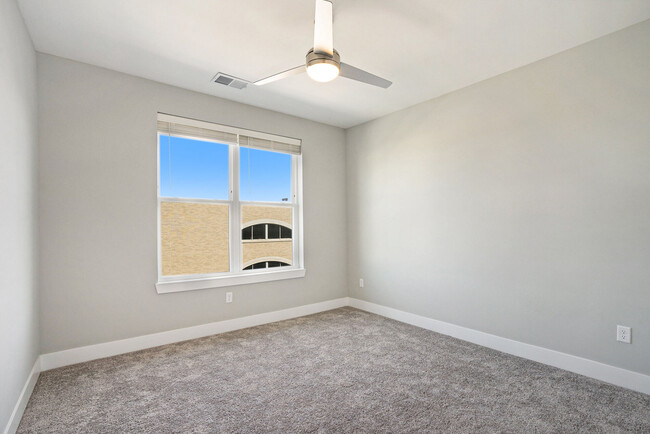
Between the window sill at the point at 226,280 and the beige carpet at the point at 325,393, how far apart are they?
1.86 feet

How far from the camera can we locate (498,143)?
10.5ft

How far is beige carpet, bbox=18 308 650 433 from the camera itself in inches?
77.3

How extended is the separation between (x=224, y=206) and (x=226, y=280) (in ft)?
2.81

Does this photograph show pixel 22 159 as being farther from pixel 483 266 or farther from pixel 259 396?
pixel 483 266

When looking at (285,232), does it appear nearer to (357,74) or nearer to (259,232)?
(259,232)

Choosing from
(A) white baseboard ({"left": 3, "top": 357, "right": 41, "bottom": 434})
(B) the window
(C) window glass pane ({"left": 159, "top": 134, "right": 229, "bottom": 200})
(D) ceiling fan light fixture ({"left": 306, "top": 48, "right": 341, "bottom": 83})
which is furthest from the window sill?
(D) ceiling fan light fixture ({"left": 306, "top": 48, "right": 341, "bottom": 83})

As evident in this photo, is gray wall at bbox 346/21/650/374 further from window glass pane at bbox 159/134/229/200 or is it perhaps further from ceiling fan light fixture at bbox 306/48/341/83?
window glass pane at bbox 159/134/229/200

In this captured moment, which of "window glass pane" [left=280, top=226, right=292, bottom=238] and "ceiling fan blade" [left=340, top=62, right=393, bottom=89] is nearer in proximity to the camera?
"ceiling fan blade" [left=340, top=62, right=393, bottom=89]

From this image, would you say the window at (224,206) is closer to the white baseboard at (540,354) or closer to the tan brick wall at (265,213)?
the tan brick wall at (265,213)

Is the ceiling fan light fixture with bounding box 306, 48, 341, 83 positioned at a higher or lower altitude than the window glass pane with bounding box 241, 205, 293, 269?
higher

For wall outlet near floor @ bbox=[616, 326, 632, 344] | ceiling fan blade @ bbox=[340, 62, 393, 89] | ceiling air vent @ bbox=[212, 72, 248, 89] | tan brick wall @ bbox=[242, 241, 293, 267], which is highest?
ceiling air vent @ bbox=[212, 72, 248, 89]

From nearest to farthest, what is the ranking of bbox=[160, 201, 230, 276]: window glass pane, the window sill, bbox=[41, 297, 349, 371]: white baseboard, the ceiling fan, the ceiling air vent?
the ceiling fan → bbox=[41, 297, 349, 371]: white baseboard → the ceiling air vent → the window sill → bbox=[160, 201, 230, 276]: window glass pane

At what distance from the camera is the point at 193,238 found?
11.8 feet

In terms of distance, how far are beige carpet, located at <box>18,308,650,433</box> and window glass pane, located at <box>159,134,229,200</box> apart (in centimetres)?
160
